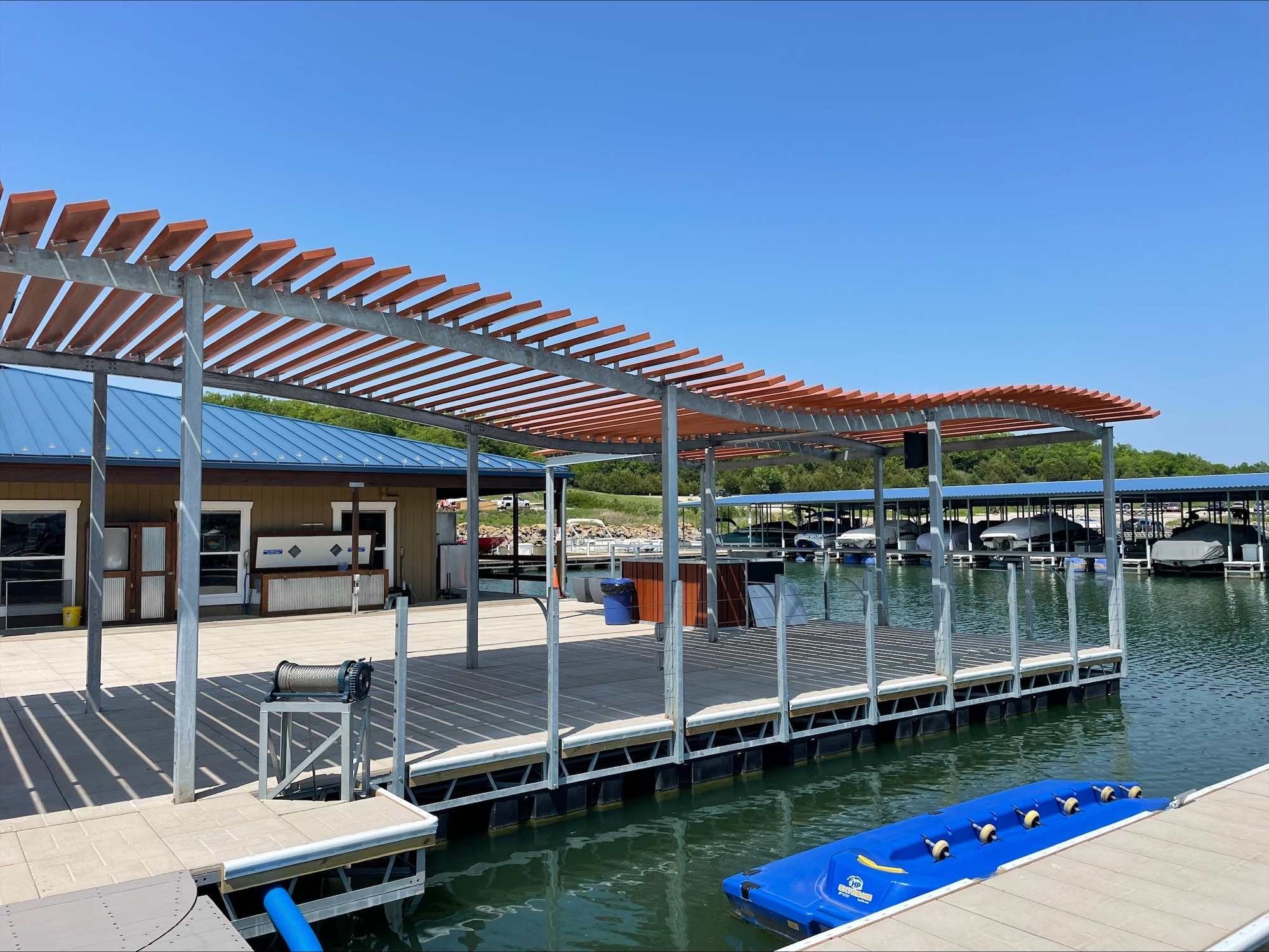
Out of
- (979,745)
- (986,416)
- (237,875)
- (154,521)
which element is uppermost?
(986,416)

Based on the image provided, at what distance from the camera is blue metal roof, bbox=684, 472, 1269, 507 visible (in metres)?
35.6

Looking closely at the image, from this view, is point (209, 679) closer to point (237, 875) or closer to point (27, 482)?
point (237, 875)

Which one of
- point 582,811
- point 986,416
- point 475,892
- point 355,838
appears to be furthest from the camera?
point 986,416

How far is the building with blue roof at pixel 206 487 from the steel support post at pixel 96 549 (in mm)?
7448

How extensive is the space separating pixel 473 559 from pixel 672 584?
339cm

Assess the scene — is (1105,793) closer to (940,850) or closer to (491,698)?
(940,850)

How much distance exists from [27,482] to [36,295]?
442 inches

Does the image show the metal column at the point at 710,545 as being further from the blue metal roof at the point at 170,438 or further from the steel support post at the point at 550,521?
the blue metal roof at the point at 170,438

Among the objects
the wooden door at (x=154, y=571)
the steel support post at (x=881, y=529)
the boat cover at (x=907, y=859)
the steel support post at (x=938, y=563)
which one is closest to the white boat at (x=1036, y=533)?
the steel support post at (x=881, y=529)

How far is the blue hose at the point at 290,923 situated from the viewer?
4.01 metres

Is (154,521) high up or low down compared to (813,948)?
up

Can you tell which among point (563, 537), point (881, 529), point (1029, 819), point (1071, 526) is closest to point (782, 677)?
point (1029, 819)

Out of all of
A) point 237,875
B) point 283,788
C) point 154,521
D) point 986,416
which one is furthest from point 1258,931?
point 154,521

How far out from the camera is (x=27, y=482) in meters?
15.5
